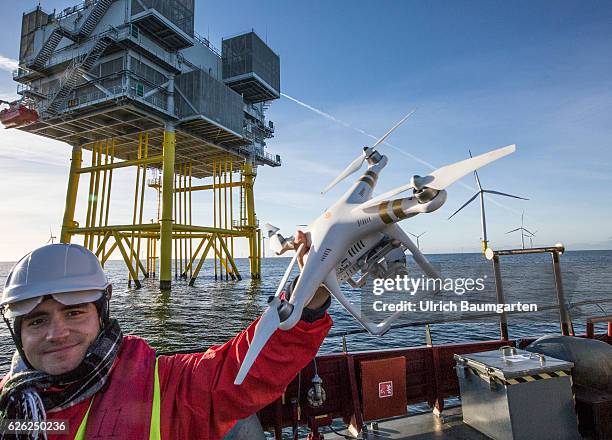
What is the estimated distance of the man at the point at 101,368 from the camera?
2166 mm

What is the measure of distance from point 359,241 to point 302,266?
660 millimetres

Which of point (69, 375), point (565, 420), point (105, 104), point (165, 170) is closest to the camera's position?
point (69, 375)

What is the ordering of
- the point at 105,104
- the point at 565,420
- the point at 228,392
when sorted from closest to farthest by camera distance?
1. the point at 228,392
2. the point at 565,420
3. the point at 105,104

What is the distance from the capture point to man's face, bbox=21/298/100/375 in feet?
7.27

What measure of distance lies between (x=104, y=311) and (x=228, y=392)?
1.08 meters

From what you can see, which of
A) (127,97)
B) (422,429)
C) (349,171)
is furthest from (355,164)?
(127,97)

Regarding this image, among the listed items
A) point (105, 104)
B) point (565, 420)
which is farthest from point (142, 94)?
point (565, 420)

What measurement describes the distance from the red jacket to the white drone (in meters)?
0.14

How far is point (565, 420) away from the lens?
17.8ft

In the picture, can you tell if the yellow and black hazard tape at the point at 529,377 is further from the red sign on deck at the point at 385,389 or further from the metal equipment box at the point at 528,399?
the red sign on deck at the point at 385,389

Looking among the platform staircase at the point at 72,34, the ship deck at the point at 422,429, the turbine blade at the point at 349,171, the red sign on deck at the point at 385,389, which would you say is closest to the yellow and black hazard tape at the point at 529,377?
the ship deck at the point at 422,429

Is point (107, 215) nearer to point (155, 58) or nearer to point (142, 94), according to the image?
point (142, 94)

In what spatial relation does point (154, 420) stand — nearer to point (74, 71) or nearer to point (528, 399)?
point (528, 399)

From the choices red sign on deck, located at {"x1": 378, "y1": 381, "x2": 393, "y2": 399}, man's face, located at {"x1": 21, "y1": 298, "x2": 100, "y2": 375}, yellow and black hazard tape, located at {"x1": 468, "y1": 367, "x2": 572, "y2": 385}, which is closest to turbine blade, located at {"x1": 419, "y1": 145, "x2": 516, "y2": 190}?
man's face, located at {"x1": 21, "y1": 298, "x2": 100, "y2": 375}
